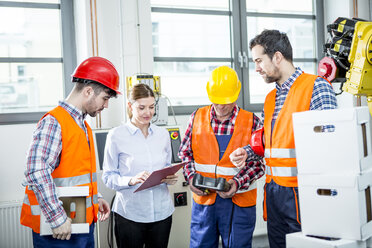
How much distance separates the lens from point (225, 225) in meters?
1.95

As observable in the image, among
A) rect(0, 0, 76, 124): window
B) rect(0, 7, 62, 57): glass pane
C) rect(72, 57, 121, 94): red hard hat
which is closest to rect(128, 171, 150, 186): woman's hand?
rect(72, 57, 121, 94): red hard hat

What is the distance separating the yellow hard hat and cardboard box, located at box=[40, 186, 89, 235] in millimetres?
890

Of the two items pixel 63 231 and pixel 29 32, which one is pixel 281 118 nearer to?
pixel 63 231

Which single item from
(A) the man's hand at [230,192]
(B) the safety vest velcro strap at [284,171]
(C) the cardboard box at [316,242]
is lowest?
(C) the cardboard box at [316,242]

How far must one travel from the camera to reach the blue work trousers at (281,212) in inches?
66.1

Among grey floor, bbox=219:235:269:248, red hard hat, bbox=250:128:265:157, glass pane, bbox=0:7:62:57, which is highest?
glass pane, bbox=0:7:62:57

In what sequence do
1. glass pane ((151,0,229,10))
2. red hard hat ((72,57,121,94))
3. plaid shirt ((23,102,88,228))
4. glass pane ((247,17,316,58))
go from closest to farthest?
1. plaid shirt ((23,102,88,228))
2. red hard hat ((72,57,121,94))
3. glass pane ((151,0,229,10))
4. glass pane ((247,17,316,58))

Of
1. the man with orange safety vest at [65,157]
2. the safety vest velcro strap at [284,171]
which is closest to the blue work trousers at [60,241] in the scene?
the man with orange safety vest at [65,157]

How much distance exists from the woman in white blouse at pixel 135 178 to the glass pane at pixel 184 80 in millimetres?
1712

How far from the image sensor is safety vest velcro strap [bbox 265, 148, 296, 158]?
1684mm

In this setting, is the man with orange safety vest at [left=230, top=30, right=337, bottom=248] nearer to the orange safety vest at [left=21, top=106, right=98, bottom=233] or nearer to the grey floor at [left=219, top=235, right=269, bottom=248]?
the orange safety vest at [left=21, top=106, right=98, bottom=233]

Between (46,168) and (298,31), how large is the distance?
3.74 meters

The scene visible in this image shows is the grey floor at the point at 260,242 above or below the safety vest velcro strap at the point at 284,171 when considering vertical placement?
below

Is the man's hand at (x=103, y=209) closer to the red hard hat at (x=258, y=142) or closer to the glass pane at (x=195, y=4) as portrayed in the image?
the red hard hat at (x=258, y=142)
